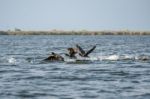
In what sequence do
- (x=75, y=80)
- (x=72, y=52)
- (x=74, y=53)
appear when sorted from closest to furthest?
(x=75, y=80)
(x=72, y=52)
(x=74, y=53)

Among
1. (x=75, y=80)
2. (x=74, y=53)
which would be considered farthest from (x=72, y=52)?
(x=75, y=80)

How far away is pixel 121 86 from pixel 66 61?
15.4m

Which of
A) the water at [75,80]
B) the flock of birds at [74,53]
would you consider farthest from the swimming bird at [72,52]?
the water at [75,80]

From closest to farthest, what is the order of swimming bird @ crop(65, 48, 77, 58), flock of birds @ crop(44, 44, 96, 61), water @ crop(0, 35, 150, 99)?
water @ crop(0, 35, 150, 99) < swimming bird @ crop(65, 48, 77, 58) < flock of birds @ crop(44, 44, 96, 61)

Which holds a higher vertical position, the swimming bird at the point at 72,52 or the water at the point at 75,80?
the swimming bird at the point at 72,52

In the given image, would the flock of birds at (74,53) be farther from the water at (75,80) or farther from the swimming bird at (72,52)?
the water at (75,80)

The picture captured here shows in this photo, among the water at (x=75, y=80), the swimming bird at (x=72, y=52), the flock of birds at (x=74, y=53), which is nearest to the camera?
the water at (x=75, y=80)

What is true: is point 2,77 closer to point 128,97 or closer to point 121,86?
point 121,86

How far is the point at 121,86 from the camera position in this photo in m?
27.2

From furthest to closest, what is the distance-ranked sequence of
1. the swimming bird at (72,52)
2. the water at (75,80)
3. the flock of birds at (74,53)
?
1. the flock of birds at (74,53)
2. the swimming bird at (72,52)
3. the water at (75,80)

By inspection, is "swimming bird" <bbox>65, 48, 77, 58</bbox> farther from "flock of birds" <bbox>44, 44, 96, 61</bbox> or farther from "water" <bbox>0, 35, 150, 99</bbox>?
"water" <bbox>0, 35, 150, 99</bbox>

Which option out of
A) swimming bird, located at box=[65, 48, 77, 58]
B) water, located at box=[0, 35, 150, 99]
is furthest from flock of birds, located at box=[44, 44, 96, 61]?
water, located at box=[0, 35, 150, 99]

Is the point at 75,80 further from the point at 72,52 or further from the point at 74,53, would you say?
the point at 74,53

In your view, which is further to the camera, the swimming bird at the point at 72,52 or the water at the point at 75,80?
the swimming bird at the point at 72,52
